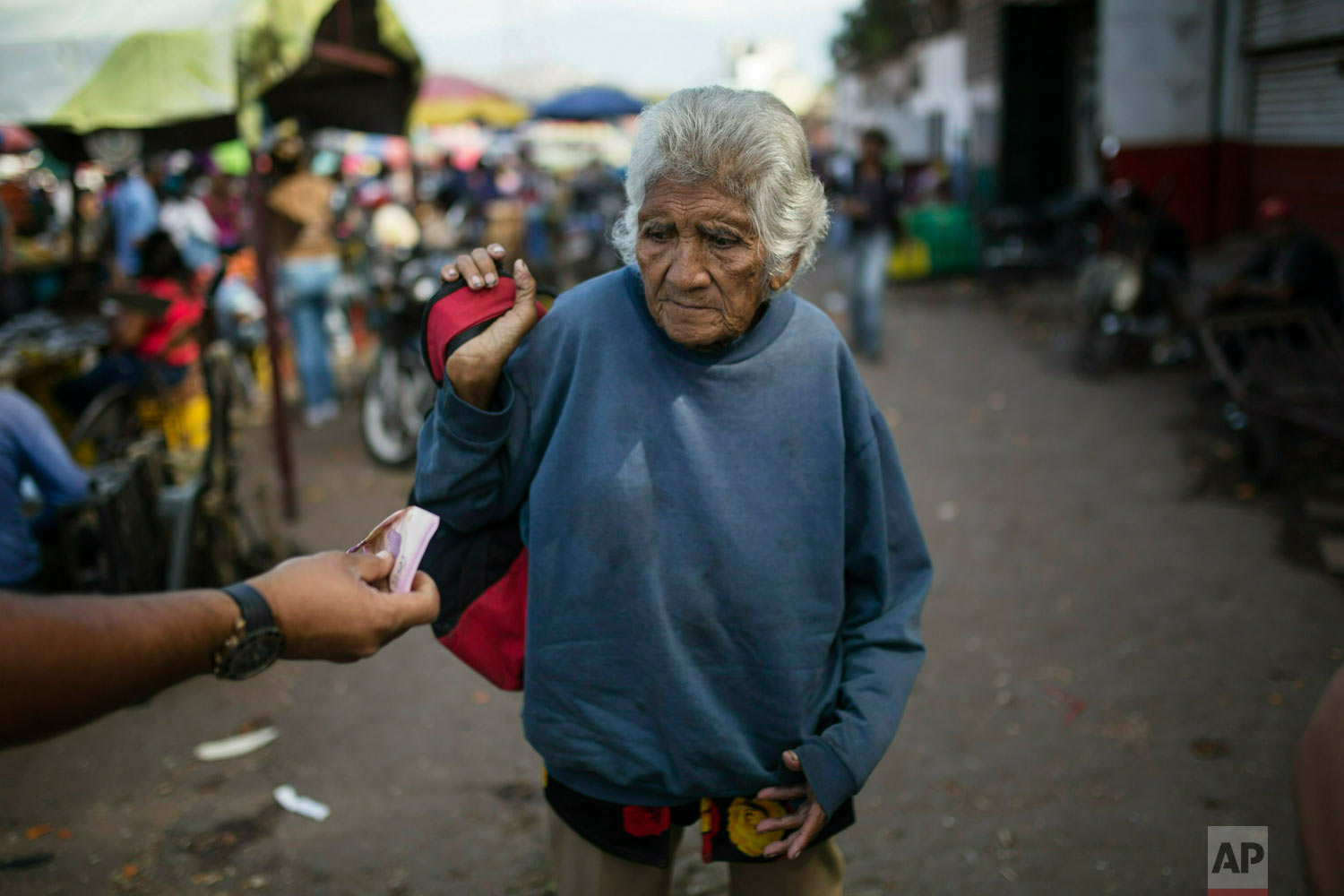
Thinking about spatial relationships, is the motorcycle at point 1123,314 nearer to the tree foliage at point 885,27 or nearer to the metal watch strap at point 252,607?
the metal watch strap at point 252,607

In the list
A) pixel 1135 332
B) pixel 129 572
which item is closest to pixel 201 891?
pixel 129 572

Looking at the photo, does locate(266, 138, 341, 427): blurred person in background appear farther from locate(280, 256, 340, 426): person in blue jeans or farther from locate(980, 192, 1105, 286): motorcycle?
locate(980, 192, 1105, 286): motorcycle

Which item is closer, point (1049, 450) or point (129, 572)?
point (129, 572)

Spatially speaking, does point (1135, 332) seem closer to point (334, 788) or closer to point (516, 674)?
point (334, 788)

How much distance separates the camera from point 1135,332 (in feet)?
31.4

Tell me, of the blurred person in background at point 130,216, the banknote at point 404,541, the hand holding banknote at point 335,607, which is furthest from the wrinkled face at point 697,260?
the blurred person in background at point 130,216

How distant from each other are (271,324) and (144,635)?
5274 millimetres

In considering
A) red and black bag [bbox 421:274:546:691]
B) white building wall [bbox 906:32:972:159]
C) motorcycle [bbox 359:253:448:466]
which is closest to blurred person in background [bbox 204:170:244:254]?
motorcycle [bbox 359:253:448:466]

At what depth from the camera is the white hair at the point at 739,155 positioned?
1.68m

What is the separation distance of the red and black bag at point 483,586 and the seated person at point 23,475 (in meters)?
2.69

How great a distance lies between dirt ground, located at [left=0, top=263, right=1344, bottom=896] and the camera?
10.6ft

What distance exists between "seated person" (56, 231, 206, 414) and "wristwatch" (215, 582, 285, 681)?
17.1ft

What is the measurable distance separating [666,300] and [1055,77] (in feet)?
54.5

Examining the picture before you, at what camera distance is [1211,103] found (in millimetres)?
13289
